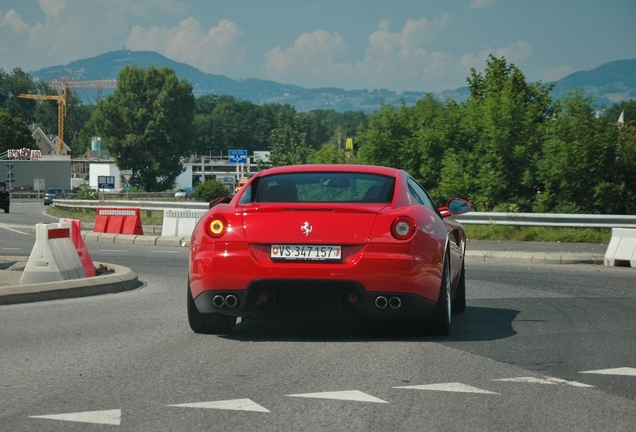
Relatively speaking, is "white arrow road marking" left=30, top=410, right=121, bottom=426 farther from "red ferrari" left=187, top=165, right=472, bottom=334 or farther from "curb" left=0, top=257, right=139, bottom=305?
"curb" left=0, top=257, right=139, bottom=305

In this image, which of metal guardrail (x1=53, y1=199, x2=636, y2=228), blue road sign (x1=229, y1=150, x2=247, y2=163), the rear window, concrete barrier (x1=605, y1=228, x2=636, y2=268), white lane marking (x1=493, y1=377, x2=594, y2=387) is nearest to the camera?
white lane marking (x1=493, y1=377, x2=594, y2=387)

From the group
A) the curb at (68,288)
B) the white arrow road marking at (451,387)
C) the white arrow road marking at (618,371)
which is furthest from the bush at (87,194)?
the white arrow road marking at (451,387)

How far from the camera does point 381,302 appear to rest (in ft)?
25.9

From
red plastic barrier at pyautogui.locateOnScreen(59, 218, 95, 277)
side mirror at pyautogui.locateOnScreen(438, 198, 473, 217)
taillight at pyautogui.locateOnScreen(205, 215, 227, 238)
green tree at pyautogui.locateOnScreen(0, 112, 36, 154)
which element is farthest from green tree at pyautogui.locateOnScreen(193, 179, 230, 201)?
green tree at pyautogui.locateOnScreen(0, 112, 36, 154)

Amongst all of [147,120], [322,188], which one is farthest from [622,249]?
[147,120]

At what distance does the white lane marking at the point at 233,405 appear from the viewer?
5506mm

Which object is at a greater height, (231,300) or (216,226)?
(216,226)

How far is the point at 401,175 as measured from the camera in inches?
349

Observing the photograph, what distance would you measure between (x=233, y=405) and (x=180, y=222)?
70.1 ft

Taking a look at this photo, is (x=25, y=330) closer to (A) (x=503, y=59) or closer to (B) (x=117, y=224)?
(B) (x=117, y=224)

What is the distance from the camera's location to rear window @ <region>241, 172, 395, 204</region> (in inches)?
331

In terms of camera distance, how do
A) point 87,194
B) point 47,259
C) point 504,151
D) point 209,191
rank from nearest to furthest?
point 47,259 → point 504,151 → point 87,194 → point 209,191

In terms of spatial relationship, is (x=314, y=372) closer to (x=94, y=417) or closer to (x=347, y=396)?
(x=347, y=396)

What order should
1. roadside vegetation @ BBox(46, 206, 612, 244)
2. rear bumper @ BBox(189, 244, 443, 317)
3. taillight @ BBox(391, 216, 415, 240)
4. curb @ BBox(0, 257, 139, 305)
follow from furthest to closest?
roadside vegetation @ BBox(46, 206, 612, 244) < curb @ BBox(0, 257, 139, 305) < taillight @ BBox(391, 216, 415, 240) < rear bumper @ BBox(189, 244, 443, 317)
